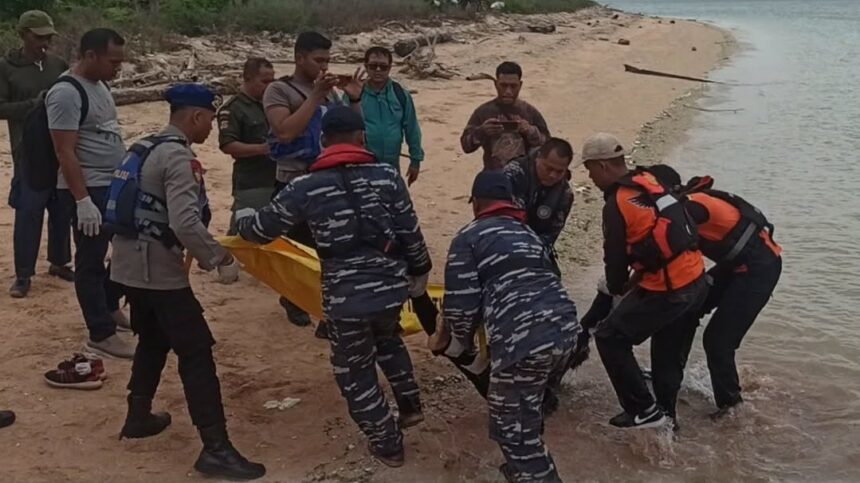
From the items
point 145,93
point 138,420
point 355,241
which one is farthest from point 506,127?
point 145,93

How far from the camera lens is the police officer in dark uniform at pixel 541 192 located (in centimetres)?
516

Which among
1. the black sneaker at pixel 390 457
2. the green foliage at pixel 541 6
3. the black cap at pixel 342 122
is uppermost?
the black cap at pixel 342 122

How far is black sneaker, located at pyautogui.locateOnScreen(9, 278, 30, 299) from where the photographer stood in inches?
264

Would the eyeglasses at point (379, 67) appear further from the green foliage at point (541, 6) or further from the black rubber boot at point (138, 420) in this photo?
the green foliage at point (541, 6)

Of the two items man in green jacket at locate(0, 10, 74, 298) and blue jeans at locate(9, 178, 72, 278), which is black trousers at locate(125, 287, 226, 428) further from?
man in green jacket at locate(0, 10, 74, 298)

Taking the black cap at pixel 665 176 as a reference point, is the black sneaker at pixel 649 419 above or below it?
below

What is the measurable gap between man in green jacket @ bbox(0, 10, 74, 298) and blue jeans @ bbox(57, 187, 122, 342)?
81 centimetres

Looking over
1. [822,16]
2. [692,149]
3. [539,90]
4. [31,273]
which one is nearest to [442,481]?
[31,273]

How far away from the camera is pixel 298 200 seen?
4293mm

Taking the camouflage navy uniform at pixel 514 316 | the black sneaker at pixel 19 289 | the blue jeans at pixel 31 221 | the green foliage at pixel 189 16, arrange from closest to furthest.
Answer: the camouflage navy uniform at pixel 514 316
the blue jeans at pixel 31 221
the black sneaker at pixel 19 289
the green foliage at pixel 189 16

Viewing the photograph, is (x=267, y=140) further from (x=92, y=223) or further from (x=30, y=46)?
(x=30, y=46)

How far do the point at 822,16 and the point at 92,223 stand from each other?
71.0 m

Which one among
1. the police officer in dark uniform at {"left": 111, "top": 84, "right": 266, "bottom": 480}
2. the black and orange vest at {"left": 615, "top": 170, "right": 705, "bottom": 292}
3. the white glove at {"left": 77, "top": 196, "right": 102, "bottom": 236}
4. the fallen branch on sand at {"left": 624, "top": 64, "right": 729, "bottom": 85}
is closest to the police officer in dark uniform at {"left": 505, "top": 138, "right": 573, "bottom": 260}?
the black and orange vest at {"left": 615, "top": 170, "right": 705, "bottom": 292}

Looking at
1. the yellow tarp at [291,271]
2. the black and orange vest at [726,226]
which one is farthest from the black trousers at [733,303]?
the yellow tarp at [291,271]
